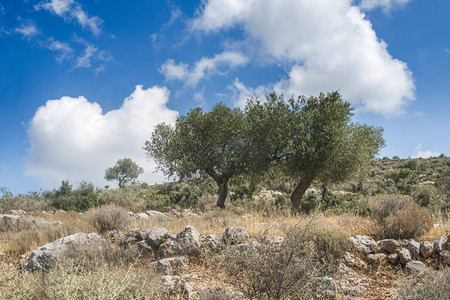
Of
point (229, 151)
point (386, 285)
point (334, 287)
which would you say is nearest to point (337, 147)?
point (229, 151)

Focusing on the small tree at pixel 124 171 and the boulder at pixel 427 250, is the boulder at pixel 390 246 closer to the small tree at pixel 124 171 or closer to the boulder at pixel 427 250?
the boulder at pixel 427 250

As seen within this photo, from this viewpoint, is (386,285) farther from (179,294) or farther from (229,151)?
(229,151)

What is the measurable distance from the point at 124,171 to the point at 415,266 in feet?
188

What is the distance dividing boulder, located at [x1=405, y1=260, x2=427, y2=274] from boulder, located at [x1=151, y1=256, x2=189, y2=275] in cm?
539

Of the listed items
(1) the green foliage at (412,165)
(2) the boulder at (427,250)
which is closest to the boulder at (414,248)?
(2) the boulder at (427,250)

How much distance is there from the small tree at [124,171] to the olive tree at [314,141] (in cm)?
4346

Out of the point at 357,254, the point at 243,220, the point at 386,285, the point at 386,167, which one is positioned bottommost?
the point at 386,285

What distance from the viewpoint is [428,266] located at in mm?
6965

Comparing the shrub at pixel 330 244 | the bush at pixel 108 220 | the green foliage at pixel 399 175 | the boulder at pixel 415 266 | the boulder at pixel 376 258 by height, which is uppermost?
the green foliage at pixel 399 175

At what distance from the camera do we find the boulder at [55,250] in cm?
814

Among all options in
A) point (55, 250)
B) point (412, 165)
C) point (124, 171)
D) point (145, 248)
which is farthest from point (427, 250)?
point (124, 171)

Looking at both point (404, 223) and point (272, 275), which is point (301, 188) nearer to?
point (404, 223)

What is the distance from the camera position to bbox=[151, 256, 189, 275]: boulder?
712 cm

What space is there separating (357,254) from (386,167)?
139ft
